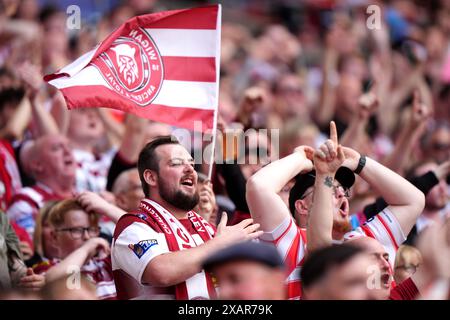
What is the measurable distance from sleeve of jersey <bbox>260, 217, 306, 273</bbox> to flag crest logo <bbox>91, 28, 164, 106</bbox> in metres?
1.38

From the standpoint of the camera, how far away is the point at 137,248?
21.1 feet

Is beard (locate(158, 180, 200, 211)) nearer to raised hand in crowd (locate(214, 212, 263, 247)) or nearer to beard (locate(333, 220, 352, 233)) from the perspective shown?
raised hand in crowd (locate(214, 212, 263, 247))

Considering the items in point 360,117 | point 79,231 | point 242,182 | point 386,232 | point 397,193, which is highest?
point 360,117

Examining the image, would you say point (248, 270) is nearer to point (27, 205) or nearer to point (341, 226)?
point (341, 226)

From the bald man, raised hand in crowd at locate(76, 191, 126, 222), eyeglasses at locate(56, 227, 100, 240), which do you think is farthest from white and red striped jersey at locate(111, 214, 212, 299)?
the bald man

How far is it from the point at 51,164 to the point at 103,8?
16.8 feet

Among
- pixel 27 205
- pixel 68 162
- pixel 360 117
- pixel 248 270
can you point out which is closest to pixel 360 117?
pixel 360 117

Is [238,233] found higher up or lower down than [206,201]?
lower down

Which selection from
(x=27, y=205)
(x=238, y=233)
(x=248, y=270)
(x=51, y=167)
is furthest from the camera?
(x=51, y=167)

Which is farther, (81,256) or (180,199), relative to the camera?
(81,256)

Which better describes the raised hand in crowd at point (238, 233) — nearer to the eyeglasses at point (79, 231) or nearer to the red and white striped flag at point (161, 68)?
the red and white striped flag at point (161, 68)

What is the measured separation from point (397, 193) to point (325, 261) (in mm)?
2228

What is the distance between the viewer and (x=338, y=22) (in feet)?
51.6
